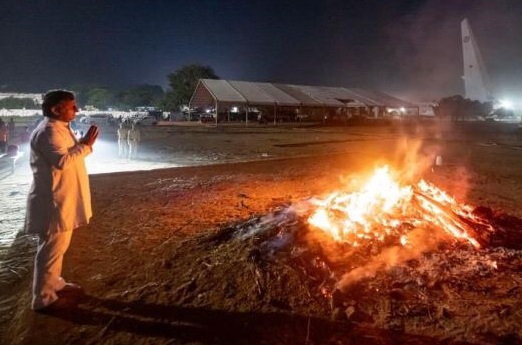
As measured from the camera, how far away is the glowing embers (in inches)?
197

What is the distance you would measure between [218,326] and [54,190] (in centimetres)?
206

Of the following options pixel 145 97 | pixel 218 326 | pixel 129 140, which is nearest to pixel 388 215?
pixel 218 326

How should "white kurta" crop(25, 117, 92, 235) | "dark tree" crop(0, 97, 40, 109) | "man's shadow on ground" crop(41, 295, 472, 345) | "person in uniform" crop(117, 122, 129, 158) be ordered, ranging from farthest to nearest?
"dark tree" crop(0, 97, 40, 109) < "person in uniform" crop(117, 122, 129, 158) < "white kurta" crop(25, 117, 92, 235) < "man's shadow on ground" crop(41, 295, 472, 345)

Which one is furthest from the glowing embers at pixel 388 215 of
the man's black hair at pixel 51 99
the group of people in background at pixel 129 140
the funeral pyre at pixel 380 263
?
the group of people in background at pixel 129 140

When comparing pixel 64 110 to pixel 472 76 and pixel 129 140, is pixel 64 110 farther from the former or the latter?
pixel 472 76

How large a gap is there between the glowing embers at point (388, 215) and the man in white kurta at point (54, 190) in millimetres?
2965

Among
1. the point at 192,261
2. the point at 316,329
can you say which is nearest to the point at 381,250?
the point at 316,329

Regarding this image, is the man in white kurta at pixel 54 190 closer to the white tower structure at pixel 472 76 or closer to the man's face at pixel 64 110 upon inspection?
the man's face at pixel 64 110

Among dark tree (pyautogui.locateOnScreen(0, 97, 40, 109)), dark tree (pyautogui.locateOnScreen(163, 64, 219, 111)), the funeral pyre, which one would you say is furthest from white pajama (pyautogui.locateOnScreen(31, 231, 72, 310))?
dark tree (pyautogui.locateOnScreen(0, 97, 40, 109))

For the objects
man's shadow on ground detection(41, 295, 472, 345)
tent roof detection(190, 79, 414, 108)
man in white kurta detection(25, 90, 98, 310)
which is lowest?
man's shadow on ground detection(41, 295, 472, 345)

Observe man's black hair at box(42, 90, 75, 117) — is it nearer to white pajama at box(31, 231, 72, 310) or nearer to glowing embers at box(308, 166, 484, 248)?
white pajama at box(31, 231, 72, 310)

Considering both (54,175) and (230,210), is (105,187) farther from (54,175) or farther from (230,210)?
(54,175)

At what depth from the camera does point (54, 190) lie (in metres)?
3.51

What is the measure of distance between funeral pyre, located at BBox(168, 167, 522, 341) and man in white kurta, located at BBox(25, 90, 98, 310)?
4.37ft
